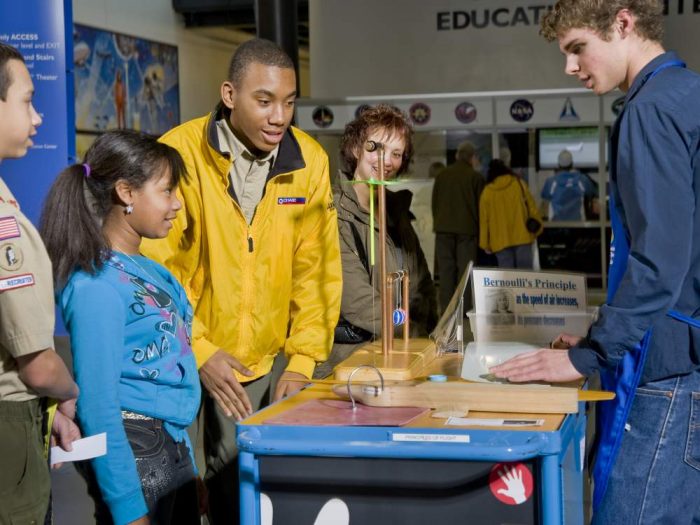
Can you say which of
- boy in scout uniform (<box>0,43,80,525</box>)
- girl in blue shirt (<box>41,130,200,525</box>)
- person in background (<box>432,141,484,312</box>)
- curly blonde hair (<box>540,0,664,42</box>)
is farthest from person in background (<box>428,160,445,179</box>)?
boy in scout uniform (<box>0,43,80,525</box>)

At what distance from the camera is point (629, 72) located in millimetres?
2039

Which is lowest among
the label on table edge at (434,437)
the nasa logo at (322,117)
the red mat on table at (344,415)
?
the label on table edge at (434,437)

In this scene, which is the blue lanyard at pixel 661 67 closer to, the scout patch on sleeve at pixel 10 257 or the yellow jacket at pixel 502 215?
the scout patch on sleeve at pixel 10 257

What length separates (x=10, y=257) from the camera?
5.82 feet

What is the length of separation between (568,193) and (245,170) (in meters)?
8.57

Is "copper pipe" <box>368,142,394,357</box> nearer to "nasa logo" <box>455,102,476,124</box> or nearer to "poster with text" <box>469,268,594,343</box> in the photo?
"poster with text" <box>469,268,594,343</box>

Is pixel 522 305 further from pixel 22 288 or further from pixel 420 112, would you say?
pixel 420 112

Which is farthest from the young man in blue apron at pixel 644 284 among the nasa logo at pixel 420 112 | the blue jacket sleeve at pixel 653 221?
the nasa logo at pixel 420 112

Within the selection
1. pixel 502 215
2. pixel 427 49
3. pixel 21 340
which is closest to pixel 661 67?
pixel 21 340

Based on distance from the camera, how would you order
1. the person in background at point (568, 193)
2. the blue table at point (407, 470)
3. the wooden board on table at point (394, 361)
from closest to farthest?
the blue table at point (407, 470)
the wooden board on table at point (394, 361)
the person in background at point (568, 193)

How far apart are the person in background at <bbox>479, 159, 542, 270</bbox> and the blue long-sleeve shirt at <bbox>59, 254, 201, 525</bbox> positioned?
24.1 ft

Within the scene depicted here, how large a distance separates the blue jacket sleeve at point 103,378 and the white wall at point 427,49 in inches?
350

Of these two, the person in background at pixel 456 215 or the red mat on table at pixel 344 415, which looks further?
the person in background at pixel 456 215

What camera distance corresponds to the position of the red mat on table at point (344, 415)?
1.79 metres
